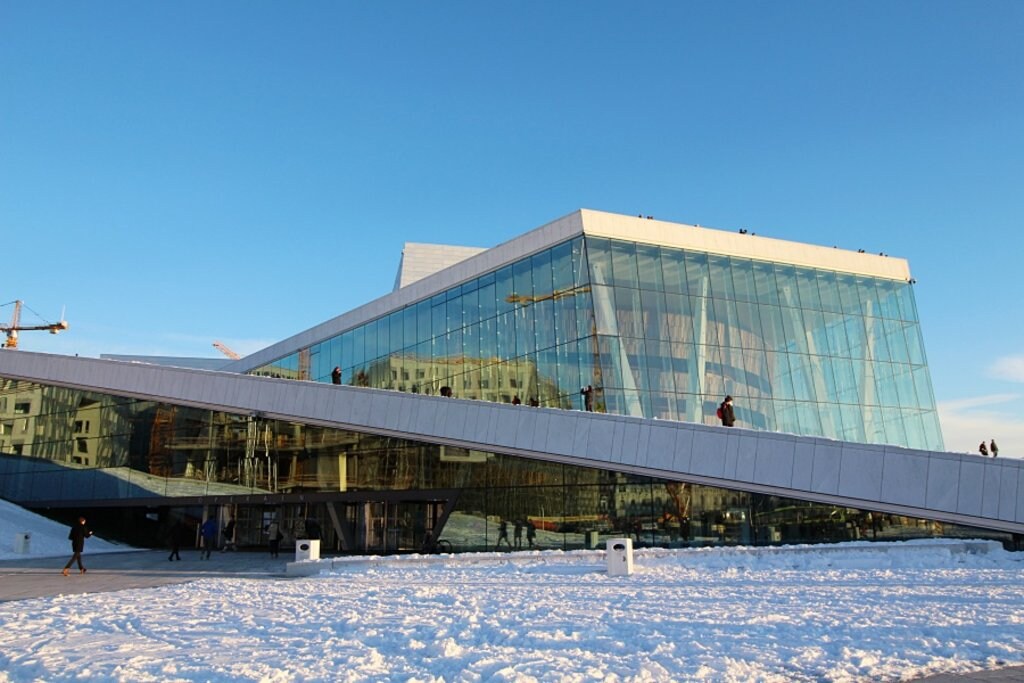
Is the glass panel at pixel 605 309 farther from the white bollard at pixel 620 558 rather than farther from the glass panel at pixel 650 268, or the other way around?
the white bollard at pixel 620 558

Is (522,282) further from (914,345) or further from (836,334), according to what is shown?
(914,345)

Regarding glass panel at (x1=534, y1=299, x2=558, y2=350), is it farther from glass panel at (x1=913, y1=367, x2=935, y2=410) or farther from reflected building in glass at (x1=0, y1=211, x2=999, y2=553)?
glass panel at (x1=913, y1=367, x2=935, y2=410)

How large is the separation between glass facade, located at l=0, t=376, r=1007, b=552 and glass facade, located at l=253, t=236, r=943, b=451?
486cm

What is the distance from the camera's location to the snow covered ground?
7719 millimetres

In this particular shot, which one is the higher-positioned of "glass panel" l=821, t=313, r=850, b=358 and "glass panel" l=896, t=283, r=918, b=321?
"glass panel" l=896, t=283, r=918, b=321

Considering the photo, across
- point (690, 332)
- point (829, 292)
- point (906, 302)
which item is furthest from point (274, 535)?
point (906, 302)

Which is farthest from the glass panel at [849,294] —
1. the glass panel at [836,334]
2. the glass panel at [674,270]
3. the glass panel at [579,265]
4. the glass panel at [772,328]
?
the glass panel at [579,265]

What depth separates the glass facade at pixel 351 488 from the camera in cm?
2072

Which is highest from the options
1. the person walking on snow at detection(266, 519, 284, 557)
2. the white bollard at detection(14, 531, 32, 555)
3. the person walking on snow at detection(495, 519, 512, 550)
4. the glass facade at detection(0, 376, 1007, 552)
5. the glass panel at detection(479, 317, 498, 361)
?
the glass panel at detection(479, 317, 498, 361)

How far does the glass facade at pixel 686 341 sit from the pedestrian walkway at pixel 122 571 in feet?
34.5

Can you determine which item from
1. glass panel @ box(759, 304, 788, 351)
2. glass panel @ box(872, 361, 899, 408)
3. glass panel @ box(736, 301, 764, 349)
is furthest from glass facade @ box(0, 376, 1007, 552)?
glass panel @ box(872, 361, 899, 408)

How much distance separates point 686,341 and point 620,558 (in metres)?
13.2

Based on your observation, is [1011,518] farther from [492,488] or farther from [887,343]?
[887,343]

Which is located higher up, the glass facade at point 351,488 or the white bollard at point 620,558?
the glass facade at point 351,488
